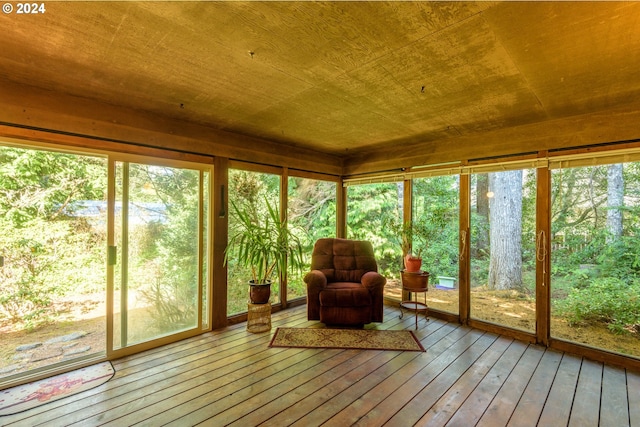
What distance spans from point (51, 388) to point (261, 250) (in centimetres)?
210

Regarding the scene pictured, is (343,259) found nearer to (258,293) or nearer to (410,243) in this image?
(410,243)

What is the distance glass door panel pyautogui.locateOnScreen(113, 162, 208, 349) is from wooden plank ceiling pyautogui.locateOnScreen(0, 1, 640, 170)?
75cm

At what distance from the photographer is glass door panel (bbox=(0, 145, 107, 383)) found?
119 inches

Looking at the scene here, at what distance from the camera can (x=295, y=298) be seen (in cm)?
455

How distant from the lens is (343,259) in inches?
161

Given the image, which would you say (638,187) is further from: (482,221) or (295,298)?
(295,298)

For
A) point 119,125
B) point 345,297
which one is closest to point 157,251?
point 119,125

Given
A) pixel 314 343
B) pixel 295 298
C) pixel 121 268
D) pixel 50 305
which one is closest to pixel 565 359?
pixel 314 343

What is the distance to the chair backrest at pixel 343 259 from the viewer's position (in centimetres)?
401

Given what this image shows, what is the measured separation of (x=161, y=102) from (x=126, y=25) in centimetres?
119

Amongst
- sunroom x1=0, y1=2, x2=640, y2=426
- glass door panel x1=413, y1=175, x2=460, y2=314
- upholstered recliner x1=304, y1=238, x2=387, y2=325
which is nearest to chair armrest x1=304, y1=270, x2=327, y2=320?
upholstered recliner x1=304, y1=238, x2=387, y2=325

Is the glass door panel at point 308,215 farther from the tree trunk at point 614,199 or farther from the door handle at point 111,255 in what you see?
the tree trunk at point 614,199

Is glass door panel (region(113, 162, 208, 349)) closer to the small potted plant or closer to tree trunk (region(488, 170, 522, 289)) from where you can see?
the small potted plant

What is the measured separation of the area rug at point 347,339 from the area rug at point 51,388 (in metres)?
1.52
